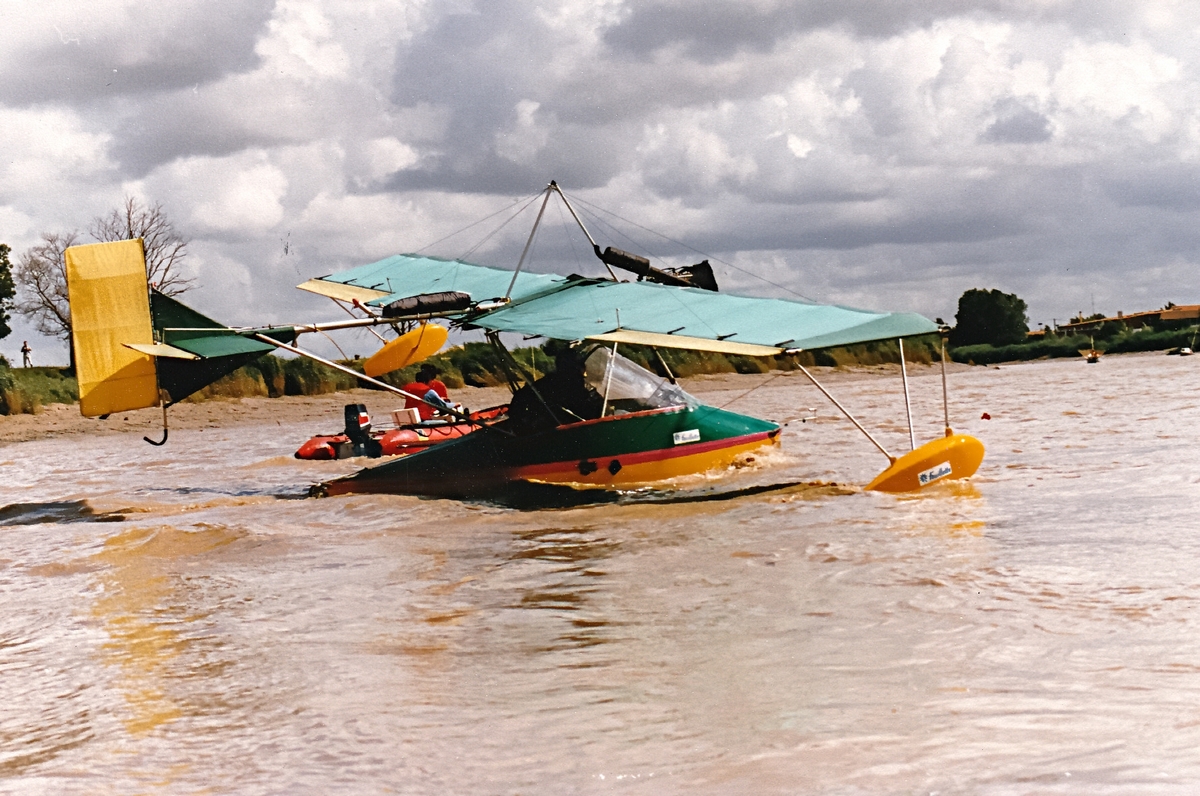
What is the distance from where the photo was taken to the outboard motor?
18.1 metres

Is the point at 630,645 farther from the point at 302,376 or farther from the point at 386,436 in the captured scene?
the point at 302,376

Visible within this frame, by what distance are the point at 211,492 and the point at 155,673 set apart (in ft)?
35.3

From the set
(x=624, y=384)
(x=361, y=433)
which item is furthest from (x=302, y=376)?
(x=624, y=384)

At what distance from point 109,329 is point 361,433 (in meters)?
5.21

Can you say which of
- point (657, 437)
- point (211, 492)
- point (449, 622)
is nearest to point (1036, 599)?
point (449, 622)

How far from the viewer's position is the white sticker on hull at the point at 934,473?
Answer: 40.3 feet

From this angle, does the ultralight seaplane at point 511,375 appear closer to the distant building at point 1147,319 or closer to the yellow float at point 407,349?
the yellow float at point 407,349

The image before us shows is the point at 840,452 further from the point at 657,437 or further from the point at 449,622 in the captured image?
the point at 449,622

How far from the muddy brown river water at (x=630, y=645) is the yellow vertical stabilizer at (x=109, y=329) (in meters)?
1.50

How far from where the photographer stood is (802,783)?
12.9 feet

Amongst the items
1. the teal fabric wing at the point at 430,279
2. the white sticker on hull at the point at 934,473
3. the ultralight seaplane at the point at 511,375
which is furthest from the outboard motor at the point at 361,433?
the white sticker on hull at the point at 934,473

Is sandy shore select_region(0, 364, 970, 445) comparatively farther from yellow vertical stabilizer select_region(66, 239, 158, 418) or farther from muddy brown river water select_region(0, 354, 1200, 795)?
muddy brown river water select_region(0, 354, 1200, 795)

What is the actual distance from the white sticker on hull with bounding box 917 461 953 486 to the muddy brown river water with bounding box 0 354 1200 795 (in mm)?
347

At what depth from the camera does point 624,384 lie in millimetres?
13617
